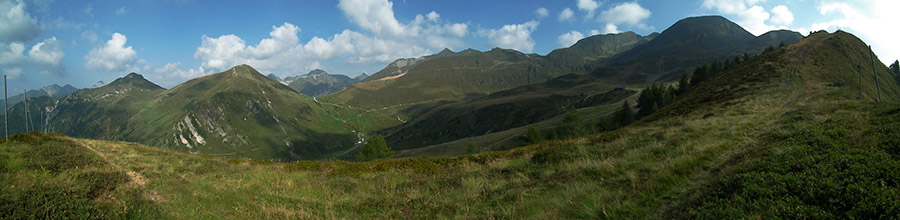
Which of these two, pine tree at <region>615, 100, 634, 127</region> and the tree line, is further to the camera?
the tree line

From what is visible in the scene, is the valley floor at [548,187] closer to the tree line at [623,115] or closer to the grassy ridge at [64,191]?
the grassy ridge at [64,191]

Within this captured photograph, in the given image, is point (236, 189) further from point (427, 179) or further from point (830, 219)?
point (830, 219)

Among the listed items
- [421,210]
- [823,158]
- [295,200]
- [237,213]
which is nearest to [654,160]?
[823,158]

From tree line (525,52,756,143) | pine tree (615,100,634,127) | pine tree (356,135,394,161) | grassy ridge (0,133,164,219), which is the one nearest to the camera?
grassy ridge (0,133,164,219)

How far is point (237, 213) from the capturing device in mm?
10531

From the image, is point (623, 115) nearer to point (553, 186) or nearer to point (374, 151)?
point (374, 151)

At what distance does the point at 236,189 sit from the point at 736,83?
223 feet

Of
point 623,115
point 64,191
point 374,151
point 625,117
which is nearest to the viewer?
point 64,191

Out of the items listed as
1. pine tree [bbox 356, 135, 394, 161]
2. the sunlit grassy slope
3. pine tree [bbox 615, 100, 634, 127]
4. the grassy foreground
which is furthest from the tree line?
the grassy foreground

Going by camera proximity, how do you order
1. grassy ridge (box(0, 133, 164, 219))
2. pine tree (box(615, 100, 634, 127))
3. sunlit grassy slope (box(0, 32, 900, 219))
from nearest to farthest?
sunlit grassy slope (box(0, 32, 900, 219)) → grassy ridge (box(0, 133, 164, 219)) → pine tree (box(615, 100, 634, 127))

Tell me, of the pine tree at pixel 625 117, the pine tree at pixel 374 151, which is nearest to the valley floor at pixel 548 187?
the pine tree at pixel 374 151

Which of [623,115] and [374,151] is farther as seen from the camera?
[623,115]

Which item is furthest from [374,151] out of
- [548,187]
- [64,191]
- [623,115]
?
[548,187]

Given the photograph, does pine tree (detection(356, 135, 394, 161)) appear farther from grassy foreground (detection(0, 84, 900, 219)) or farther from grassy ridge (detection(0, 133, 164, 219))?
grassy ridge (detection(0, 133, 164, 219))
